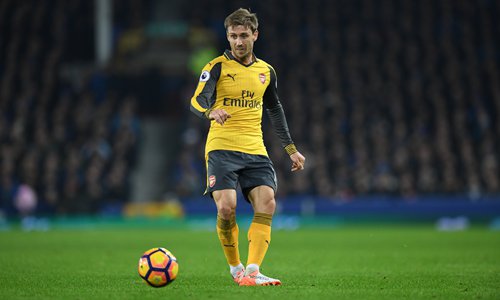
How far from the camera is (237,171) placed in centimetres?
750

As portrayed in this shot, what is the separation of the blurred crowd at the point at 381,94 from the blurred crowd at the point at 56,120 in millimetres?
2070

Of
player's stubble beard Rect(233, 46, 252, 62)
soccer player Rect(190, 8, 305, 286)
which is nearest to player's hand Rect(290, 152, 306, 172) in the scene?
soccer player Rect(190, 8, 305, 286)

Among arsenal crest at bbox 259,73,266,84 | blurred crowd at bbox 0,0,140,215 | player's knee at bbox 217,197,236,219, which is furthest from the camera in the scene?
blurred crowd at bbox 0,0,140,215

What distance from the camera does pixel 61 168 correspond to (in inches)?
915

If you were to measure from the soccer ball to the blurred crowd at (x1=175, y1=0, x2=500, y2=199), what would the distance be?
1520 centimetres

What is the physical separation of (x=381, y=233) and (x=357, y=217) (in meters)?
3.16

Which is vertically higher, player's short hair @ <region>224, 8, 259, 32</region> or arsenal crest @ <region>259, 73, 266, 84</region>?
player's short hair @ <region>224, 8, 259, 32</region>

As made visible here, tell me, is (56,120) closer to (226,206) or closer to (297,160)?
(297,160)

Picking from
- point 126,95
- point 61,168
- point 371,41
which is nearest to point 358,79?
point 371,41

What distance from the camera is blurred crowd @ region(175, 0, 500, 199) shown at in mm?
22547

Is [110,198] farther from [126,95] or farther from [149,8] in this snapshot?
[149,8]

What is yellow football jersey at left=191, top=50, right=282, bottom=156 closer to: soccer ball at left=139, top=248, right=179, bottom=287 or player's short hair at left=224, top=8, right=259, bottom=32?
player's short hair at left=224, top=8, right=259, bottom=32

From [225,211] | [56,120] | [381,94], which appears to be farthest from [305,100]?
[225,211]

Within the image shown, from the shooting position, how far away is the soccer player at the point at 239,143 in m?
7.37
